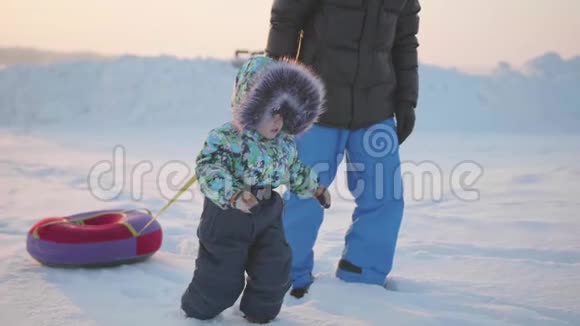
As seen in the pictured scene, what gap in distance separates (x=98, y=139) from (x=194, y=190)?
14.8ft

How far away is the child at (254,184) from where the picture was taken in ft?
6.81

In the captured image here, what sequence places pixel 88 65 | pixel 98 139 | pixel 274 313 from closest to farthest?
pixel 274 313
pixel 98 139
pixel 88 65

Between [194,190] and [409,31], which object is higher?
[409,31]

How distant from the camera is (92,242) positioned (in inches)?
115

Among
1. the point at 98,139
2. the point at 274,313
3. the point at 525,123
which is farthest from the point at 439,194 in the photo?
the point at 525,123

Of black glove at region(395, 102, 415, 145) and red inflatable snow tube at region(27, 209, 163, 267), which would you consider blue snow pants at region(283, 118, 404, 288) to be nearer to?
black glove at region(395, 102, 415, 145)

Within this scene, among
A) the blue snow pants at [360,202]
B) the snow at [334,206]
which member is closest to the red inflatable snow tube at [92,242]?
the snow at [334,206]

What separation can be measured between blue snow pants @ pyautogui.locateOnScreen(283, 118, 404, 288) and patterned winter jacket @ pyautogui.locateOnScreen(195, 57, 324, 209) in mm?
532

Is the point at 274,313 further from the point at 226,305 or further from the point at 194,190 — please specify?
the point at 194,190

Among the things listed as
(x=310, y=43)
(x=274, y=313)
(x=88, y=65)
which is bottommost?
(x=274, y=313)

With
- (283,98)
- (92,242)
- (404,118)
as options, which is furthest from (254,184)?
(92,242)

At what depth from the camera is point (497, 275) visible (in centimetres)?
297

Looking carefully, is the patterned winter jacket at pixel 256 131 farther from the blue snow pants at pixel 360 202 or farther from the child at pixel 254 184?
the blue snow pants at pixel 360 202

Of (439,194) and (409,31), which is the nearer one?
(409,31)
